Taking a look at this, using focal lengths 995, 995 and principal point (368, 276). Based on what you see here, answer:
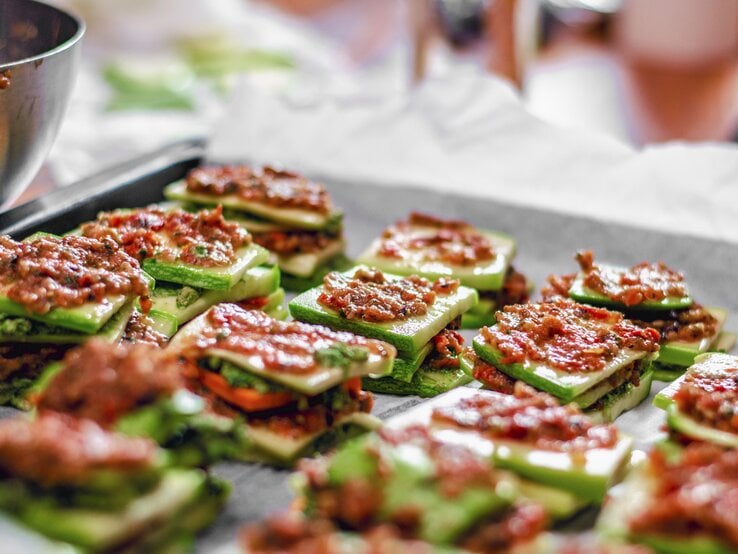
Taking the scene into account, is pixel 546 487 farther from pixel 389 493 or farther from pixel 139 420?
pixel 139 420

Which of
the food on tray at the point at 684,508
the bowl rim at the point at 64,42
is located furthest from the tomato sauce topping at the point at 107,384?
the bowl rim at the point at 64,42

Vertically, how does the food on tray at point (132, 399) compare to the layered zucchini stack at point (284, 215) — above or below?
above

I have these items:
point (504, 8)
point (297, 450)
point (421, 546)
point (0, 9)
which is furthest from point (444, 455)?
point (504, 8)

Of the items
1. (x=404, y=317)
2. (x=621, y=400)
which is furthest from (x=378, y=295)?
(x=621, y=400)

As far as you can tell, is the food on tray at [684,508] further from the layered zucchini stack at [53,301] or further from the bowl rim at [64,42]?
the bowl rim at [64,42]

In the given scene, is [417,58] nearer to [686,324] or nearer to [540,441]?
[686,324]

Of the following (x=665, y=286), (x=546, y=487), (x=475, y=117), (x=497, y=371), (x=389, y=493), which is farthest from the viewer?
(x=475, y=117)
